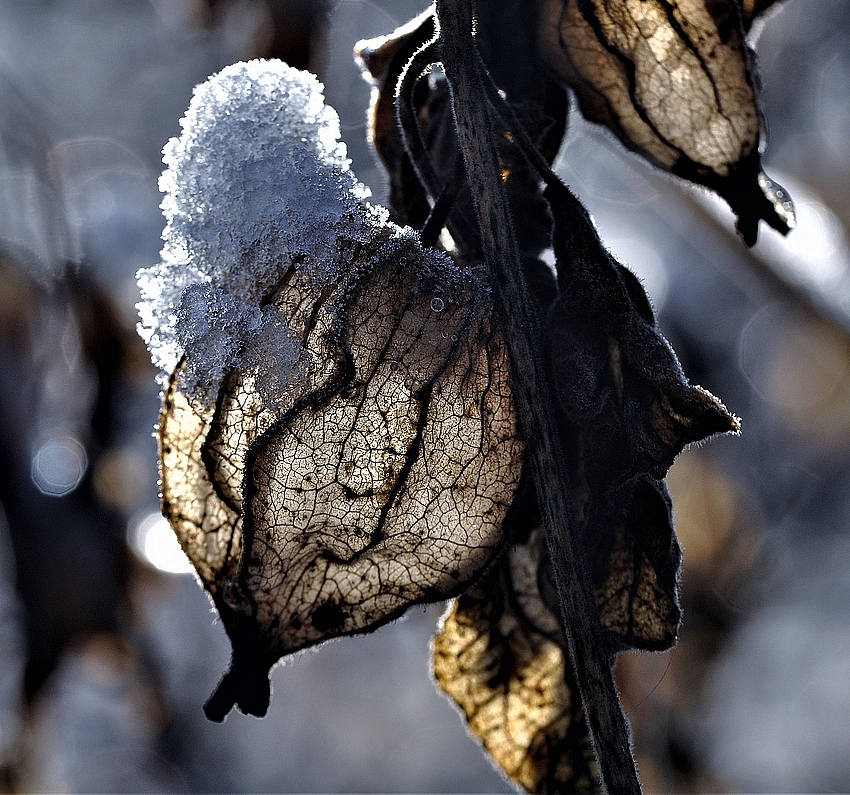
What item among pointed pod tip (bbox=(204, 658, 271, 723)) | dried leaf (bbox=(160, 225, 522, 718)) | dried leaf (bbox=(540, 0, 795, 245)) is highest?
dried leaf (bbox=(540, 0, 795, 245))

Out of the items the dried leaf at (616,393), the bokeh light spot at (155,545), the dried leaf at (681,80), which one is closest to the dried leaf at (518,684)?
the dried leaf at (616,393)

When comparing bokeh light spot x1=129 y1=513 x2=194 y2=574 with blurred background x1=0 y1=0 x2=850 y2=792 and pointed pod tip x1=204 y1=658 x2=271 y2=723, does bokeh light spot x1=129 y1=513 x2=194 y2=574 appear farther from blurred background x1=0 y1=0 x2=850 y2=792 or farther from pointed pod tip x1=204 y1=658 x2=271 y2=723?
pointed pod tip x1=204 y1=658 x2=271 y2=723

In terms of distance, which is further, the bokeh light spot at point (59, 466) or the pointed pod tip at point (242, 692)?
the bokeh light spot at point (59, 466)

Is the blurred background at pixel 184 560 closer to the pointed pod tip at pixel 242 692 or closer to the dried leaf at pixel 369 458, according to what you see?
the dried leaf at pixel 369 458

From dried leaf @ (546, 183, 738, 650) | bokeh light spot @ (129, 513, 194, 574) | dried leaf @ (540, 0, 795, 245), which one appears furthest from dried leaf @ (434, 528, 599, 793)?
bokeh light spot @ (129, 513, 194, 574)

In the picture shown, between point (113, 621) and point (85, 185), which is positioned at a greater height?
point (85, 185)

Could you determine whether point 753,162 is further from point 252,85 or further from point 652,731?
point 652,731

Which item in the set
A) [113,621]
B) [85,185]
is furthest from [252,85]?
[85,185]
